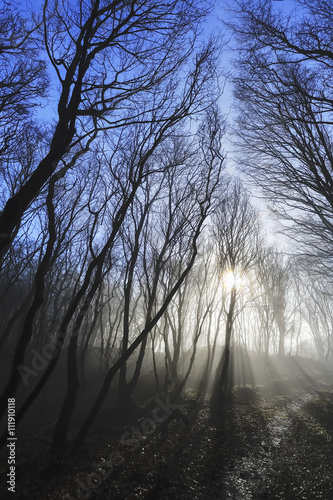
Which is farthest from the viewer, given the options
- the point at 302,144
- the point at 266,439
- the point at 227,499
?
the point at 302,144

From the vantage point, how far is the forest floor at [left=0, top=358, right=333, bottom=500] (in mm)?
4594

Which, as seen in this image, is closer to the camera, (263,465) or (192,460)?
(263,465)

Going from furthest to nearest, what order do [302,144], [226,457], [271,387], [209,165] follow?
[271,387] → [209,165] → [302,144] → [226,457]

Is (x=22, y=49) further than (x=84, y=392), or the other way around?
(x=84, y=392)

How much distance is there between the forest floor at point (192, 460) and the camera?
15.1 feet

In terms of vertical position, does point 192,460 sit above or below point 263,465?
below

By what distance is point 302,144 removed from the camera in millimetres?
7754

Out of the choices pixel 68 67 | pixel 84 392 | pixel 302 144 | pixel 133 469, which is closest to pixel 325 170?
pixel 302 144

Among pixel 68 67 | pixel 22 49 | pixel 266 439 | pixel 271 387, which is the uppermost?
pixel 22 49

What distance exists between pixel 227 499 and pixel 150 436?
3496mm

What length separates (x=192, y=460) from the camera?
594cm

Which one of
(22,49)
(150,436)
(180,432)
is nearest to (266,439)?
(180,432)

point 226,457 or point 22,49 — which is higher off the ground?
point 22,49

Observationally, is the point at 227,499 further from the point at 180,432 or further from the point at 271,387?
the point at 271,387
